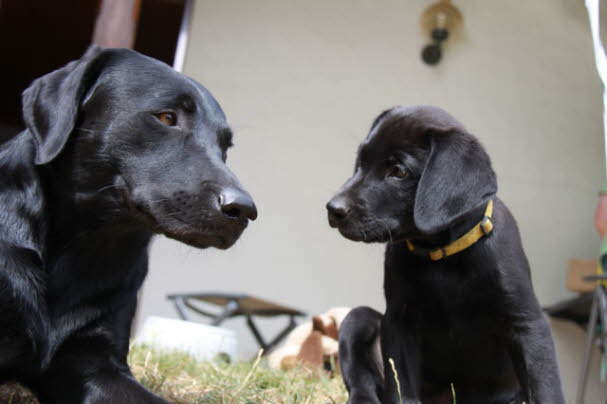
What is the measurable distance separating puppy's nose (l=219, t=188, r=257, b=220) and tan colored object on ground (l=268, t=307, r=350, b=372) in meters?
1.90

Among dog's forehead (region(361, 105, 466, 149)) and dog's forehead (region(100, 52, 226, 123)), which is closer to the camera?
dog's forehead (region(100, 52, 226, 123))

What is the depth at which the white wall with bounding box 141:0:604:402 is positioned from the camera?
5.22 m

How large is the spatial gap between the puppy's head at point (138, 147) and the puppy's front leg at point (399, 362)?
0.60 meters

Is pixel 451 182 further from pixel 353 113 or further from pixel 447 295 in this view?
pixel 353 113

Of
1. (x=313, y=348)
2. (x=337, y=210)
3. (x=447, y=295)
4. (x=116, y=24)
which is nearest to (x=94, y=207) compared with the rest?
(x=337, y=210)

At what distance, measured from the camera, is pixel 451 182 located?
1976 mm

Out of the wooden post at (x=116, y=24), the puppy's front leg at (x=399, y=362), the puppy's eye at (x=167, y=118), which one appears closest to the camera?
the puppy's eye at (x=167, y=118)

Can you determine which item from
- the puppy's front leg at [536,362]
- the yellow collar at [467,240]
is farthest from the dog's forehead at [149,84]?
the puppy's front leg at [536,362]

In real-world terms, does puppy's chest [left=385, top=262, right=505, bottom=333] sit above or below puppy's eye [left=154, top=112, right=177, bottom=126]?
below

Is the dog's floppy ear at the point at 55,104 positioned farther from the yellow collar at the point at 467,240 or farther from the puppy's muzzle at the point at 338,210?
the yellow collar at the point at 467,240

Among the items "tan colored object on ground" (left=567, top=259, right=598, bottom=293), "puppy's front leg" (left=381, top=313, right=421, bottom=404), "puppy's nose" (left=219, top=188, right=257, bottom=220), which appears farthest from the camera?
"tan colored object on ground" (left=567, top=259, right=598, bottom=293)

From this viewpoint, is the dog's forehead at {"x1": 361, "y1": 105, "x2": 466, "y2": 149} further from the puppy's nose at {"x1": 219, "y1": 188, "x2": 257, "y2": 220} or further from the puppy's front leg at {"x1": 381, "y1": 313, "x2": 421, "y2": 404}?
the puppy's nose at {"x1": 219, "y1": 188, "x2": 257, "y2": 220}

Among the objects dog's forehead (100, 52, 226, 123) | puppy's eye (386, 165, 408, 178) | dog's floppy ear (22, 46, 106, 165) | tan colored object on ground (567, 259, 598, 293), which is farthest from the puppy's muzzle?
tan colored object on ground (567, 259, 598, 293)

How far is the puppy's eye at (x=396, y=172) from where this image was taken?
6.89ft
